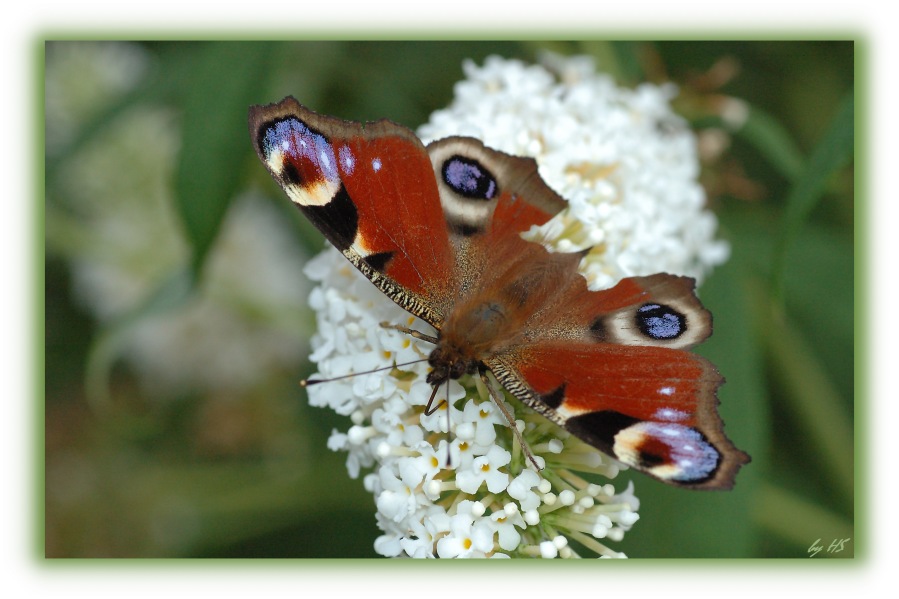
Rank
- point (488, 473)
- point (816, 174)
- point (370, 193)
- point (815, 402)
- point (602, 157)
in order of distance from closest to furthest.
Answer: point (488, 473) → point (370, 193) → point (816, 174) → point (602, 157) → point (815, 402)

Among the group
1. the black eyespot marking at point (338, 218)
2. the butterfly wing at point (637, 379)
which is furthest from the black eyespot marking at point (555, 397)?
the black eyespot marking at point (338, 218)

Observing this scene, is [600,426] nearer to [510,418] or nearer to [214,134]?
[510,418]

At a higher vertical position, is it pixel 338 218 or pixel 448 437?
pixel 338 218

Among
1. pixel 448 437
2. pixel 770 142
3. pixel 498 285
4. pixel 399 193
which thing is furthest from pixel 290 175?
pixel 770 142

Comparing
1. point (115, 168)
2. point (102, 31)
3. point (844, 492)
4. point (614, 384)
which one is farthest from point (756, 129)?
point (115, 168)

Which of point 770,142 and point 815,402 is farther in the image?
point 815,402

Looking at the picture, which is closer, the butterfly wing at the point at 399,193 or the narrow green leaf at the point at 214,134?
the butterfly wing at the point at 399,193

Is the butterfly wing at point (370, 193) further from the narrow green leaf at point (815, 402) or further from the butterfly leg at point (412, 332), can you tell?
the narrow green leaf at point (815, 402)
